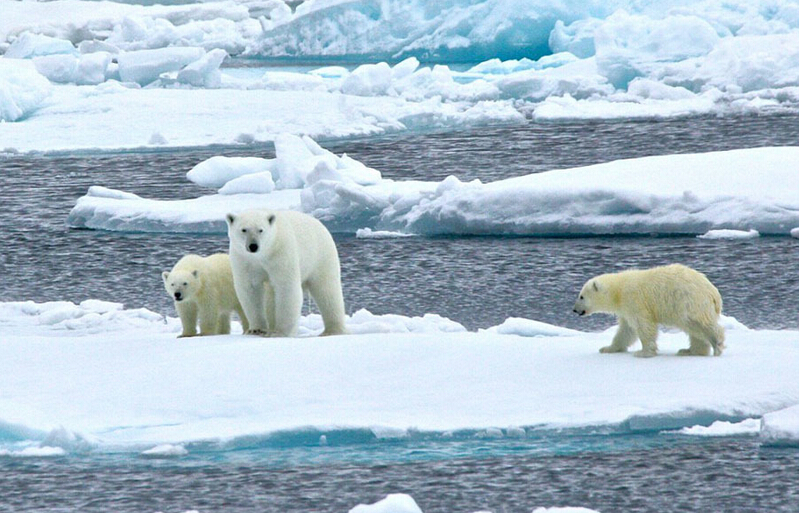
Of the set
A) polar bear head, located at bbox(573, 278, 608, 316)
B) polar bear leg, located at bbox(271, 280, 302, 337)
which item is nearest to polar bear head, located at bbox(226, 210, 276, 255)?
polar bear leg, located at bbox(271, 280, 302, 337)

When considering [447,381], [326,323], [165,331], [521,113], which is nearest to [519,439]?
[447,381]

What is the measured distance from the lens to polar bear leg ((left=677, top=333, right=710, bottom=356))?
5.35m

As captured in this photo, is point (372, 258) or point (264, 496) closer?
point (264, 496)

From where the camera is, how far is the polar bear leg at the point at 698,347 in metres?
5.35

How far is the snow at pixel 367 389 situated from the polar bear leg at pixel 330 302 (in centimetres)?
57

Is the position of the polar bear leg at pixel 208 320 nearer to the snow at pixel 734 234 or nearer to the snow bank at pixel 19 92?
the snow at pixel 734 234

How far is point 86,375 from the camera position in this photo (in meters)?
5.44

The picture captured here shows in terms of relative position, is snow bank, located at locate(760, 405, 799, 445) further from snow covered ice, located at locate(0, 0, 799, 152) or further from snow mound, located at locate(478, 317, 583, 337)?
snow covered ice, located at locate(0, 0, 799, 152)

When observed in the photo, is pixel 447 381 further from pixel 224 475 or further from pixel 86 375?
pixel 86 375

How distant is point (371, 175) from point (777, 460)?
7.91m

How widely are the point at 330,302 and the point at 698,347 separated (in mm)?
1884

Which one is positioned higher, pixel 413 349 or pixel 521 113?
pixel 521 113

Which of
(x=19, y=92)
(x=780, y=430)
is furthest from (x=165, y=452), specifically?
(x=19, y=92)

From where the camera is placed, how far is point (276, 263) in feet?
18.7
